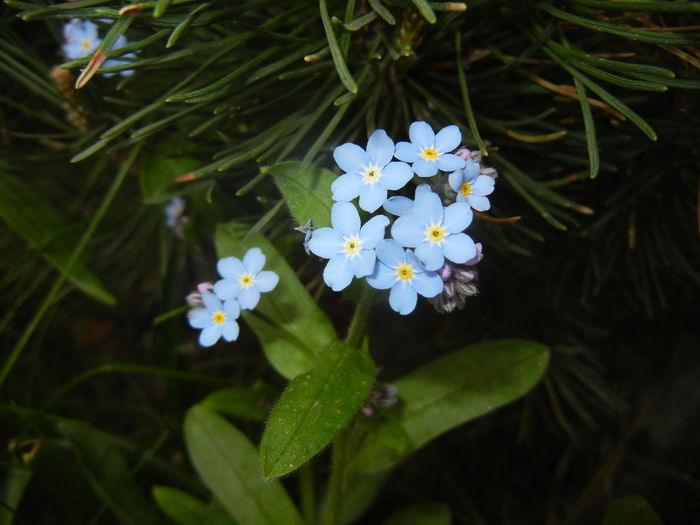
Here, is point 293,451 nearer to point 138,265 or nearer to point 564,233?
point 564,233

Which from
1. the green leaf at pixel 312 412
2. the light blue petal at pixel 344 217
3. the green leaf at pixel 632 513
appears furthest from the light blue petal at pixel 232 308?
the green leaf at pixel 632 513

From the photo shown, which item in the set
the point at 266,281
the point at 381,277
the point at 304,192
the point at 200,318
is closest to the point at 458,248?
the point at 381,277

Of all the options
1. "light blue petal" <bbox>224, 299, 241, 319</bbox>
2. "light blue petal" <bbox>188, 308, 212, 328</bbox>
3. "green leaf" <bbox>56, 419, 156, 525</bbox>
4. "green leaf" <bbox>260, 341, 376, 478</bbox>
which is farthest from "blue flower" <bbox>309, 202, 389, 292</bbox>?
"green leaf" <bbox>56, 419, 156, 525</bbox>

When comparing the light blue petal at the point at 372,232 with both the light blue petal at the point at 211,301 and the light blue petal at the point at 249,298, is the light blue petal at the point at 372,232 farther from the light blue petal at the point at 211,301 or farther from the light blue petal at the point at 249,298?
the light blue petal at the point at 211,301

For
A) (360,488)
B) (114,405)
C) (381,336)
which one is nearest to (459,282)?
(360,488)

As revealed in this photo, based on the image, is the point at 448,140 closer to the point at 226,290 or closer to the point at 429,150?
the point at 429,150

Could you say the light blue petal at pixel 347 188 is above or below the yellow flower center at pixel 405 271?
above

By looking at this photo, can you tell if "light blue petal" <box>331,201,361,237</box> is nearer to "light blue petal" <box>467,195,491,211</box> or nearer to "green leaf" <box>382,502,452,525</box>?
"light blue petal" <box>467,195,491,211</box>
